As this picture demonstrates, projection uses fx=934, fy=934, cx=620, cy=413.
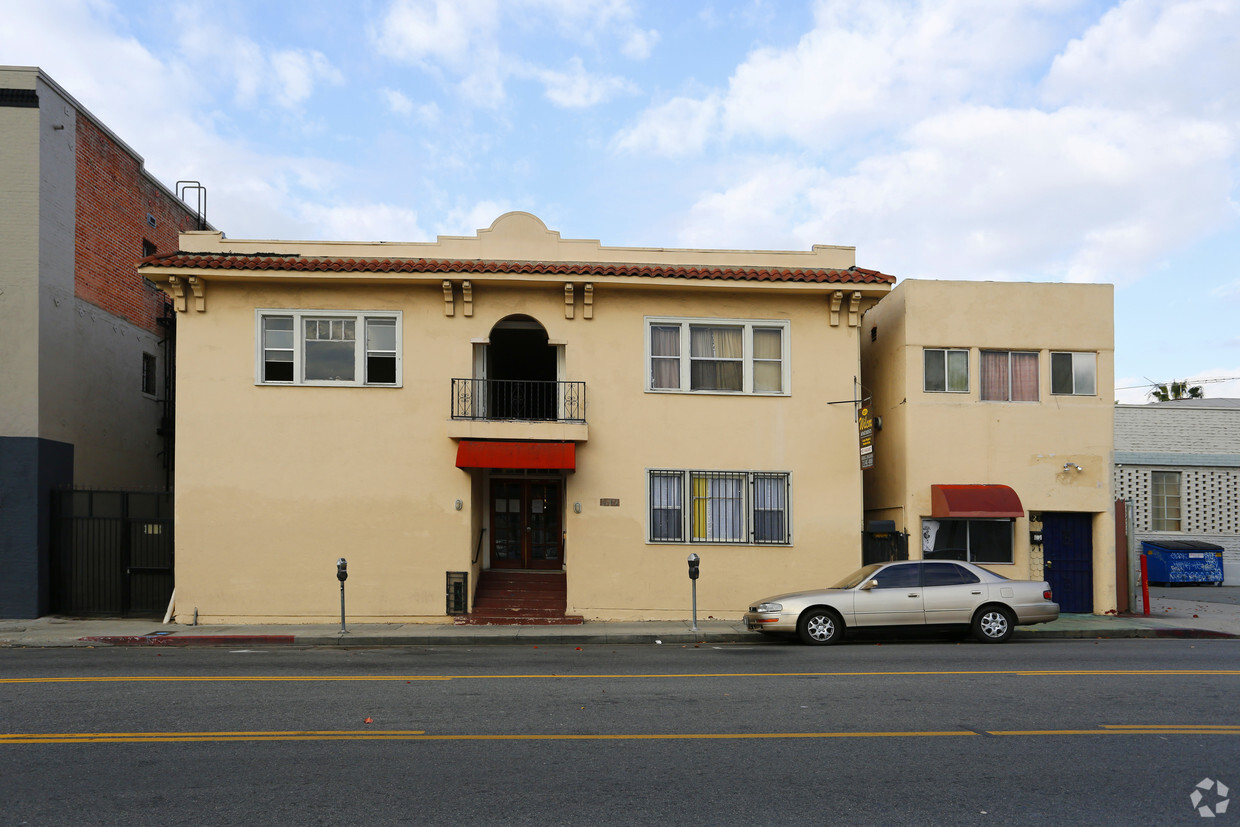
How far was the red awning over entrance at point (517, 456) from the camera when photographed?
54.0 feet

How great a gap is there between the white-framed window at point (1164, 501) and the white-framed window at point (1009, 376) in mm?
11249

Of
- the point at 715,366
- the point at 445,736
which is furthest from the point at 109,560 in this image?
the point at 445,736

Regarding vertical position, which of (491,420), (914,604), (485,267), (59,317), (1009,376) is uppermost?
(485,267)

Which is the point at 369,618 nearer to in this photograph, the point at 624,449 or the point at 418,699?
the point at 624,449

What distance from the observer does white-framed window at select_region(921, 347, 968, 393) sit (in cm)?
1803

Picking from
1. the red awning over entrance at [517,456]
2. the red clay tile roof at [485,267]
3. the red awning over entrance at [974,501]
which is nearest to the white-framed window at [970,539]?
the red awning over entrance at [974,501]

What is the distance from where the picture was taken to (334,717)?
332 inches

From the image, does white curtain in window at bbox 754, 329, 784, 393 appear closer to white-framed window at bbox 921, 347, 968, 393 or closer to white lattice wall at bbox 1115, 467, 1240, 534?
white-framed window at bbox 921, 347, 968, 393

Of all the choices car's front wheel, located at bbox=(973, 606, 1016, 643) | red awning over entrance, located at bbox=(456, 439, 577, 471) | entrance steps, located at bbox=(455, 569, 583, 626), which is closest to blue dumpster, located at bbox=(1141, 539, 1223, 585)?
car's front wheel, located at bbox=(973, 606, 1016, 643)

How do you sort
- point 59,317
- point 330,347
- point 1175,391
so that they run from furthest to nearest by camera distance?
point 1175,391
point 59,317
point 330,347

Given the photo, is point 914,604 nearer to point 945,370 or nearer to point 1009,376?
point 945,370

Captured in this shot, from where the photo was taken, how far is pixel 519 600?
17.5 metres

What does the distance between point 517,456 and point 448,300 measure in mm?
3208

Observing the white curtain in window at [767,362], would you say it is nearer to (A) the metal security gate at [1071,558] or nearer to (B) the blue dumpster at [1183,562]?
(A) the metal security gate at [1071,558]
